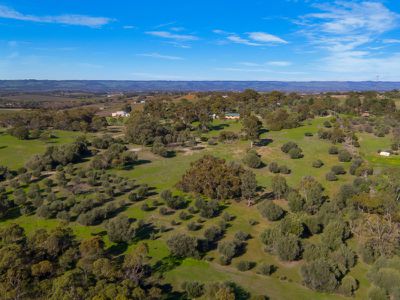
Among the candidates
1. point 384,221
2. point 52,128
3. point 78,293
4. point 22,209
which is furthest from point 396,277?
point 52,128

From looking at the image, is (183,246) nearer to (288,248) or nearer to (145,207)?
(288,248)

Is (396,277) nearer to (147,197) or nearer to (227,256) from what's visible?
(227,256)

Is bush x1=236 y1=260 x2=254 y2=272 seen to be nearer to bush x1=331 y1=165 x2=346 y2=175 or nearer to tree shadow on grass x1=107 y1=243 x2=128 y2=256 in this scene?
tree shadow on grass x1=107 y1=243 x2=128 y2=256

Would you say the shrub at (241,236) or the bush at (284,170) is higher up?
the bush at (284,170)

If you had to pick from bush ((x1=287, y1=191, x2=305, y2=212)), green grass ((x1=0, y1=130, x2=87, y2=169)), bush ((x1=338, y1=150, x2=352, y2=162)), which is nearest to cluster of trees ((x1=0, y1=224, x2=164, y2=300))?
bush ((x1=287, y1=191, x2=305, y2=212))

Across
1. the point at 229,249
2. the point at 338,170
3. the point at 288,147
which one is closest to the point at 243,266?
the point at 229,249

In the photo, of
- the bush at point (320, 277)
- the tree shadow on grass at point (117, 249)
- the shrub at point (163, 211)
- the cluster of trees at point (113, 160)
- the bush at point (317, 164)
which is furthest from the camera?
the bush at point (317, 164)

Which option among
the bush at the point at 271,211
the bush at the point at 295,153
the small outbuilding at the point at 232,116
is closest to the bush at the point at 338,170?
the bush at the point at 295,153

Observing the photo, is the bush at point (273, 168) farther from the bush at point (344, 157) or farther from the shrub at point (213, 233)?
the shrub at point (213, 233)

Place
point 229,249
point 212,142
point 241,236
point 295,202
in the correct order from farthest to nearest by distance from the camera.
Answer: point 212,142
point 295,202
point 241,236
point 229,249

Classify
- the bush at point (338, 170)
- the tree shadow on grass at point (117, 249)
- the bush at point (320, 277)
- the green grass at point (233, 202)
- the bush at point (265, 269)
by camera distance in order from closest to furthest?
the bush at point (320, 277)
the green grass at point (233, 202)
the bush at point (265, 269)
the tree shadow on grass at point (117, 249)
the bush at point (338, 170)
